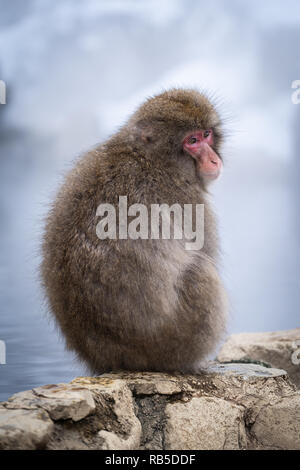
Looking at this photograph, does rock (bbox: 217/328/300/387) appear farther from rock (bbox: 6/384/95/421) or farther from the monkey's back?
rock (bbox: 6/384/95/421)

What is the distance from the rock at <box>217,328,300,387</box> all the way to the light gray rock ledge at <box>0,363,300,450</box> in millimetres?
1433

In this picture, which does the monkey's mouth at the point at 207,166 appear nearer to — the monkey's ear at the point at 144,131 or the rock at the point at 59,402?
the monkey's ear at the point at 144,131

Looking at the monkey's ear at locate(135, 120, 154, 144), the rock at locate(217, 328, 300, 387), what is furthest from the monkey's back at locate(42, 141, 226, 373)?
the rock at locate(217, 328, 300, 387)

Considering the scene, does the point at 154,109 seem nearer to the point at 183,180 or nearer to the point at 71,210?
the point at 183,180

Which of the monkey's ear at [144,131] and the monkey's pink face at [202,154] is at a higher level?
the monkey's ear at [144,131]

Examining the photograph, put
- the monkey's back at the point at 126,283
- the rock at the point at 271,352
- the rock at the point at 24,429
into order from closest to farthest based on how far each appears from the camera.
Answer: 1. the rock at the point at 24,429
2. the monkey's back at the point at 126,283
3. the rock at the point at 271,352

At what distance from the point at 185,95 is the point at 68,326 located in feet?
4.46

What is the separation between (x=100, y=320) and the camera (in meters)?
2.65

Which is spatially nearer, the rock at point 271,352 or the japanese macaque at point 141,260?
the japanese macaque at point 141,260

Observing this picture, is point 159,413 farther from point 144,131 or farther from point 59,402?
point 144,131

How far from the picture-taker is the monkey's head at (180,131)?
293 centimetres

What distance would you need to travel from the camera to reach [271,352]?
15.0 ft

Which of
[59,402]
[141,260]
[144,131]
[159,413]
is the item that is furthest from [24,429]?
[144,131]

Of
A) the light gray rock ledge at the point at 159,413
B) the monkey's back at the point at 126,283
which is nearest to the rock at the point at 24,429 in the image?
the light gray rock ledge at the point at 159,413
